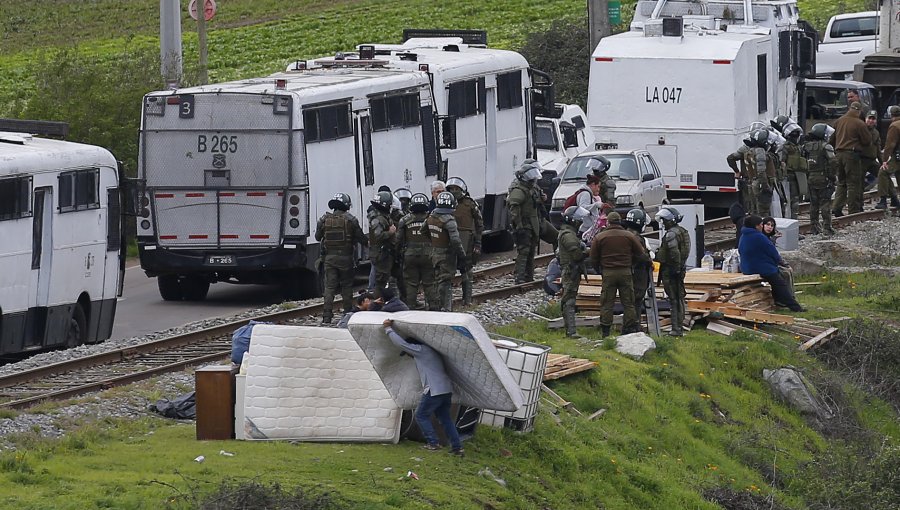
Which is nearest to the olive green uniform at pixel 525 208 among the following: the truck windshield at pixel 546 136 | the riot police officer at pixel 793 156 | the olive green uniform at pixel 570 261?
the olive green uniform at pixel 570 261

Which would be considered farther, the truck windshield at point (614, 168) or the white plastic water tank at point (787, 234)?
the truck windshield at point (614, 168)

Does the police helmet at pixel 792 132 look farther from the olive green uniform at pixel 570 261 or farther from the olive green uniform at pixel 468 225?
the olive green uniform at pixel 570 261

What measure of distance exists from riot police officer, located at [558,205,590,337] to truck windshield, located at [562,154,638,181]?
8499 mm

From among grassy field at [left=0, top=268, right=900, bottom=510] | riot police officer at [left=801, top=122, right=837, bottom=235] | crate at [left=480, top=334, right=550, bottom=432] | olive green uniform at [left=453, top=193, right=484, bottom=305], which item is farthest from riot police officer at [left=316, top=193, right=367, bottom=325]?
riot police officer at [left=801, top=122, right=837, bottom=235]

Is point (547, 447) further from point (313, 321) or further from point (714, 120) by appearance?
point (714, 120)

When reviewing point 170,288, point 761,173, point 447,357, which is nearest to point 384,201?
point 447,357

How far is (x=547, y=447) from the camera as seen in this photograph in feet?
51.1

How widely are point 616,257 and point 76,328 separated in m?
6.92

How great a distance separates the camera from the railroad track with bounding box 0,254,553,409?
17219 millimetres

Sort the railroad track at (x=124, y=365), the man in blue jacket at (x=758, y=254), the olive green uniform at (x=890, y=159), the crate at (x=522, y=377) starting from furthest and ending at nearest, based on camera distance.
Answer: the olive green uniform at (x=890, y=159) → the man in blue jacket at (x=758, y=254) → the railroad track at (x=124, y=365) → the crate at (x=522, y=377)

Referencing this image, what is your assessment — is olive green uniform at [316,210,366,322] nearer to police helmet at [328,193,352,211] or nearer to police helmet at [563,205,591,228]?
police helmet at [328,193,352,211]

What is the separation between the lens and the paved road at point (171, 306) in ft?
77.3

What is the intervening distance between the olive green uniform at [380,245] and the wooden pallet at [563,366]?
2.51m

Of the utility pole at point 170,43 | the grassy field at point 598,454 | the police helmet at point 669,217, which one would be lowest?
the grassy field at point 598,454
